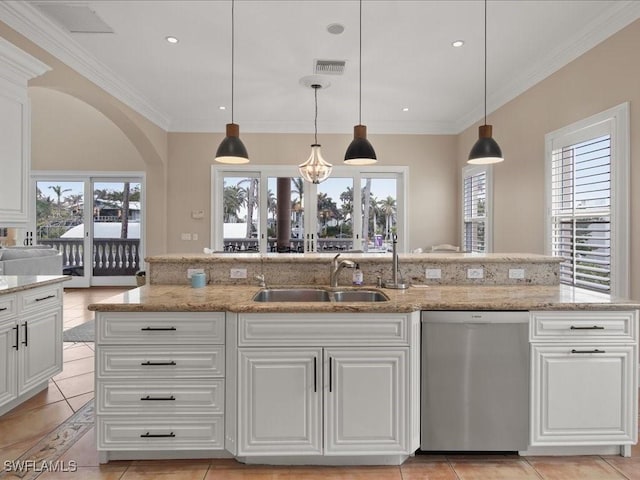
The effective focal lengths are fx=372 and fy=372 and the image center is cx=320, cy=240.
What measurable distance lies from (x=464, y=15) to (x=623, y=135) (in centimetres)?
160

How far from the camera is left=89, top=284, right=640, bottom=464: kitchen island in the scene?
6.40ft

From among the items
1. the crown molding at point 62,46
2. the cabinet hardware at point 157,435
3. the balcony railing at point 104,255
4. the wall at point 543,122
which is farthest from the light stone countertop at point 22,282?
the balcony railing at point 104,255

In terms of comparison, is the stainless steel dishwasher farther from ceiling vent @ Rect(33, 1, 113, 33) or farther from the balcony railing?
the balcony railing

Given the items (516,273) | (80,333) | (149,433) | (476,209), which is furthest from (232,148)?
(476,209)

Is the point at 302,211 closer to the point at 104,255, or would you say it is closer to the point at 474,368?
the point at 104,255

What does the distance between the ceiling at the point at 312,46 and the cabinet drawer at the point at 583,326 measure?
240 cm

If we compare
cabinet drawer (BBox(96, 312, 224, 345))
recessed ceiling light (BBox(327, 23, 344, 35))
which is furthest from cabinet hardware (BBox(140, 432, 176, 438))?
recessed ceiling light (BBox(327, 23, 344, 35))

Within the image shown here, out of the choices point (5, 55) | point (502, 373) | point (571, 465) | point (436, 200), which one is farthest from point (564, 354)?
point (436, 200)

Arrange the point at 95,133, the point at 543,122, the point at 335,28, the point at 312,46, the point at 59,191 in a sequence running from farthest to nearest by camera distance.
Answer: the point at 59,191 < the point at 95,133 < the point at 543,122 < the point at 312,46 < the point at 335,28

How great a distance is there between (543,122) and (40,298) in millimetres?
4958

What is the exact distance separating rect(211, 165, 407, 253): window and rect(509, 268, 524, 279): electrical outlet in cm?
372

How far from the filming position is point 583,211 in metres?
3.42

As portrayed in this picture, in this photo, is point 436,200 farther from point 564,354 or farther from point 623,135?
point 564,354

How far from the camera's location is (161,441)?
1986 mm
